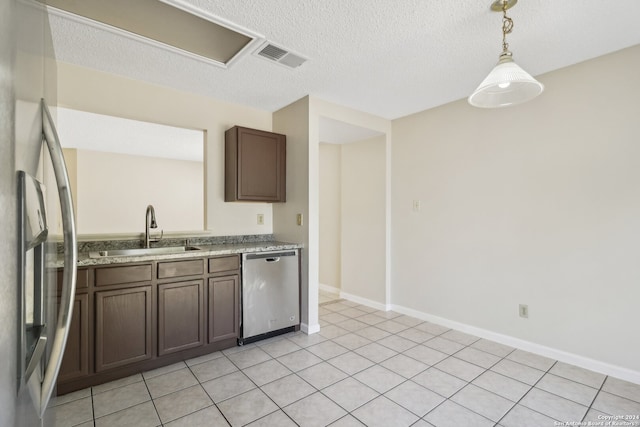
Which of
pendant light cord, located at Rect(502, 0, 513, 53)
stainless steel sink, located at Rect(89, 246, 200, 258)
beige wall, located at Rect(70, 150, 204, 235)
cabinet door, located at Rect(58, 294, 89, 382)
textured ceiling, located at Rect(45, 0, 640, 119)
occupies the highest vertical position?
textured ceiling, located at Rect(45, 0, 640, 119)

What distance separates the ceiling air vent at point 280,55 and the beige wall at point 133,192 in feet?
4.69

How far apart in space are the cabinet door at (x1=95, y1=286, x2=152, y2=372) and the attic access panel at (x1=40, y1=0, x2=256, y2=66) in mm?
1834

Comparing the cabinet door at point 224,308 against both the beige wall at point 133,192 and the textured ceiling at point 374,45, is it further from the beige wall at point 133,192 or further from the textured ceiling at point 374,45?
the textured ceiling at point 374,45

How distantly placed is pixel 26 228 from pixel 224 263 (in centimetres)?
208

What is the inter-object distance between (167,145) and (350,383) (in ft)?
9.05

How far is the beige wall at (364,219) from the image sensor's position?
397 centimetres

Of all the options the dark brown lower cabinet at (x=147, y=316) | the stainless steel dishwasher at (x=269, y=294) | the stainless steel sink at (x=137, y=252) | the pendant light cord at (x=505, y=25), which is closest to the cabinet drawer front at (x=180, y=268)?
the dark brown lower cabinet at (x=147, y=316)

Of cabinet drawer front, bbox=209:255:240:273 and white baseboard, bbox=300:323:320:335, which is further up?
cabinet drawer front, bbox=209:255:240:273

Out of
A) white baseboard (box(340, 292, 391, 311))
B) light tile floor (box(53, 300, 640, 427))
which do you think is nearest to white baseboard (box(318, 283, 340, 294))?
white baseboard (box(340, 292, 391, 311))

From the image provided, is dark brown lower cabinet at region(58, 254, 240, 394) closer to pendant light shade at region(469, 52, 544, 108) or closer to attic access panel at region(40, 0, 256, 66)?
attic access panel at region(40, 0, 256, 66)

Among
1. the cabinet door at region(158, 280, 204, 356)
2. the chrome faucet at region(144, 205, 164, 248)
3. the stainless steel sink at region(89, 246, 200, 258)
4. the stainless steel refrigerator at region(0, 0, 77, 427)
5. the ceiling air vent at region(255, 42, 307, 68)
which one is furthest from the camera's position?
the chrome faucet at region(144, 205, 164, 248)

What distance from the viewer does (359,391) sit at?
2.12m

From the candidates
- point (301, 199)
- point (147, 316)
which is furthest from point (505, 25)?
point (147, 316)

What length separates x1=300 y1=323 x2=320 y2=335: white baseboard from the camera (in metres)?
3.16
